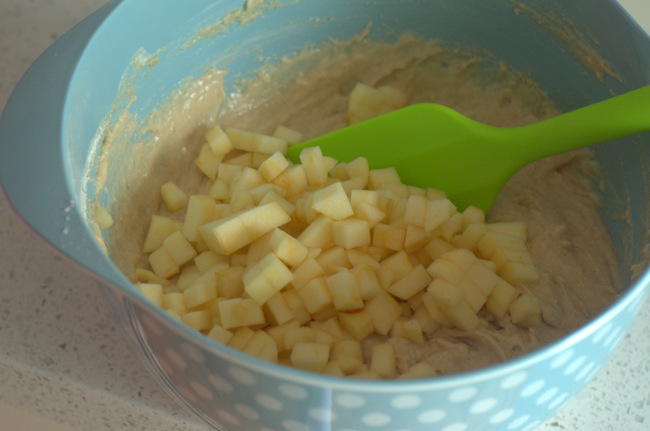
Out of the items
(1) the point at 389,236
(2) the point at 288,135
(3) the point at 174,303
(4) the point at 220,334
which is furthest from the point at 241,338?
(2) the point at 288,135

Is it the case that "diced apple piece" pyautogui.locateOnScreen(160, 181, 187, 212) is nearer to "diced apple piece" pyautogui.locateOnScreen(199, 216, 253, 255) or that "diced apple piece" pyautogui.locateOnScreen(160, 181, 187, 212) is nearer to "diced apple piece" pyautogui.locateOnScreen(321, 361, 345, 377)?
"diced apple piece" pyautogui.locateOnScreen(199, 216, 253, 255)

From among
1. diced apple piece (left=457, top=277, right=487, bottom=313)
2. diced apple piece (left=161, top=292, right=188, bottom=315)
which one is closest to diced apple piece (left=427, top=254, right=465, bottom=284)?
diced apple piece (left=457, top=277, right=487, bottom=313)

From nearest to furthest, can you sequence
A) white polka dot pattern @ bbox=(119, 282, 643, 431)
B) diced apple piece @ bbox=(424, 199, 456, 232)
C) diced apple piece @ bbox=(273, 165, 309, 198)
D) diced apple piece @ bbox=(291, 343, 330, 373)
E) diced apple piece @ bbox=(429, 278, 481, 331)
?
1. white polka dot pattern @ bbox=(119, 282, 643, 431)
2. diced apple piece @ bbox=(291, 343, 330, 373)
3. diced apple piece @ bbox=(429, 278, 481, 331)
4. diced apple piece @ bbox=(424, 199, 456, 232)
5. diced apple piece @ bbox=(273, 165, 309, 198)

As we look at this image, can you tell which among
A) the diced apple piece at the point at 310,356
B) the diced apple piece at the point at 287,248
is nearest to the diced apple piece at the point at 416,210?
the diced apple piece at the point at 287,248

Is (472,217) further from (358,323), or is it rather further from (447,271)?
(358,323)

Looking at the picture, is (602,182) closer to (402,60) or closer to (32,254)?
(402,60)

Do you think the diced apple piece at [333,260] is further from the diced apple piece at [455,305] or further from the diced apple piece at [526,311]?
the diced apple piece at [526,311]
